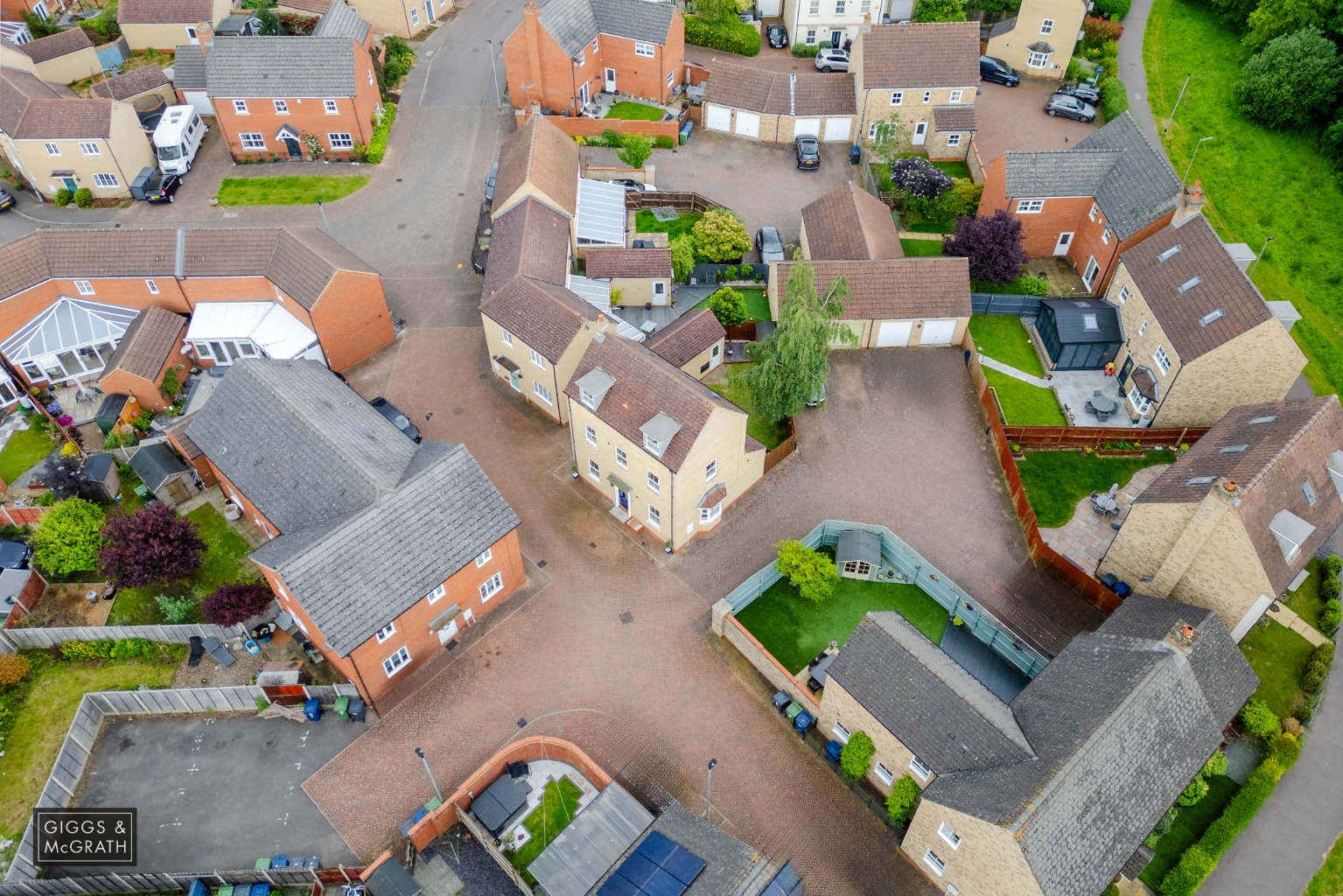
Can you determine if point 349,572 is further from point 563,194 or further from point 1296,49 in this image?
point 1296,49

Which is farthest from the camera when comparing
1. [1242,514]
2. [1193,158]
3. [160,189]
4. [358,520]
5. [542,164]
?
[1193,158]

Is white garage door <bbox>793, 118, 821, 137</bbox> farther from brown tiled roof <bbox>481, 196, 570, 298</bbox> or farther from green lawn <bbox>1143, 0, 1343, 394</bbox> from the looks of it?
green lawn <bbox>1143, 0, 1343, 394</bbox>

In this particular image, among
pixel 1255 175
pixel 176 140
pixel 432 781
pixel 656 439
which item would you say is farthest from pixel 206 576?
pixel 1255 175

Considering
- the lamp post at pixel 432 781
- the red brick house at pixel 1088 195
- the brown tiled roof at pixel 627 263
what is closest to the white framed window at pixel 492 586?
the lamp post at pixel 432 781

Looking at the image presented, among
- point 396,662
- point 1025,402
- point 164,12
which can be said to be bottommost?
point 396,662

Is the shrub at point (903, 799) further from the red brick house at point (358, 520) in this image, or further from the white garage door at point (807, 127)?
the white garage door at point (807, 127)

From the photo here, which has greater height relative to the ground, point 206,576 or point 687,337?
point 687,337

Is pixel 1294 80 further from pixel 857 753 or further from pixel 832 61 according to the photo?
pixel 857 753

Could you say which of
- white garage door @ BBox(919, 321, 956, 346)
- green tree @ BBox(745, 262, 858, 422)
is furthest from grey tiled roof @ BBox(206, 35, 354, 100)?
white garage door @ BBox(919, 321, 956, 346)
